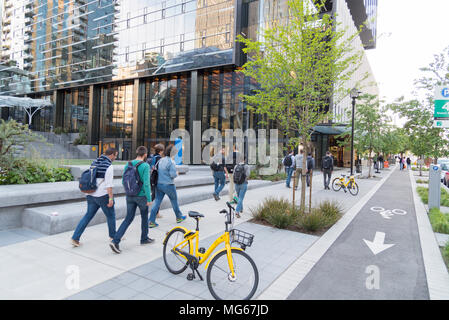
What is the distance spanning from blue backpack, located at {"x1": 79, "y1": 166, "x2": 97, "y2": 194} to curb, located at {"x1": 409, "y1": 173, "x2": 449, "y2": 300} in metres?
5.43

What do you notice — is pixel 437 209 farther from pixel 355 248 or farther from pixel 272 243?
pixel 272 243

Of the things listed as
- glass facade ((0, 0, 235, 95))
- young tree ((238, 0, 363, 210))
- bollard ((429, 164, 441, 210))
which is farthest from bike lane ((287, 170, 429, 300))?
glass facade ((0, 0, 235, 95))

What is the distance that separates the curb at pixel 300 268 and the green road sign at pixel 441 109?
468 centimetres

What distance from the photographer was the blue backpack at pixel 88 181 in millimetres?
4734

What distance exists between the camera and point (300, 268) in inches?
177

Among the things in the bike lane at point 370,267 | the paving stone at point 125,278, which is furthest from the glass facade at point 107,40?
the paving stone at point 125,278

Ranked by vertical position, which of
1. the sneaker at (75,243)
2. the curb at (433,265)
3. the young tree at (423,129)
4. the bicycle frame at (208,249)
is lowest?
the curb at (433,265)

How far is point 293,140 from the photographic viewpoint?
8445mm

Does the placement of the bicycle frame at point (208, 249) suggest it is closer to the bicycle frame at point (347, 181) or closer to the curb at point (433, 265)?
the curb at point (433, 265)

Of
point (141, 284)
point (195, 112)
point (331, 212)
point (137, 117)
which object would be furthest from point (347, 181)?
point (137, 117)

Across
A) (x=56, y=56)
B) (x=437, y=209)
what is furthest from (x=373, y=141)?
(x=56, y=56)

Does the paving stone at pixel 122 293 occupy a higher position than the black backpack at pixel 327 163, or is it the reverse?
the black backpack at pixel 327 163

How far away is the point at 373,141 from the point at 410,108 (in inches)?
455

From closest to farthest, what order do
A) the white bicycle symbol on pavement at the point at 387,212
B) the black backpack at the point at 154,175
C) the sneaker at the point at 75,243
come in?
the sneaker at the point at 75,243 → the black backpack at the point at 154,175 → the white bicycle symbol on pavement at the point at 387,212
